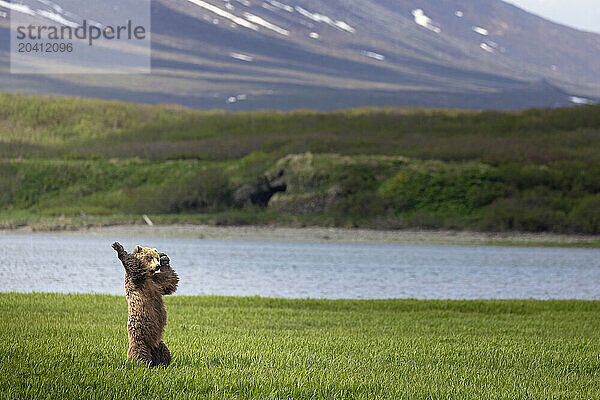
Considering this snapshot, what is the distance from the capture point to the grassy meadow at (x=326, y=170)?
70.0m

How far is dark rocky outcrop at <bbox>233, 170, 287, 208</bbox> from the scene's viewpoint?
77.1 metres

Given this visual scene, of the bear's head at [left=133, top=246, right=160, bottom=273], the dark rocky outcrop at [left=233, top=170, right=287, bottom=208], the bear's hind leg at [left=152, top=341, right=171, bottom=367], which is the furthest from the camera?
the dark rocky outcrop at [left=233, top=170, right=287, bottom=208]

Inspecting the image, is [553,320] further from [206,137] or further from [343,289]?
[206,137]

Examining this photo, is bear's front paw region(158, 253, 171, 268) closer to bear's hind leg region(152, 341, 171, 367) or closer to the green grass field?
bear's hind leg region(152, 341, 171, 367)

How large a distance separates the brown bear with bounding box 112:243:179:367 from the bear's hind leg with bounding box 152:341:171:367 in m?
0.04

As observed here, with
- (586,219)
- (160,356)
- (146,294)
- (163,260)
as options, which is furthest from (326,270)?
(586,219)

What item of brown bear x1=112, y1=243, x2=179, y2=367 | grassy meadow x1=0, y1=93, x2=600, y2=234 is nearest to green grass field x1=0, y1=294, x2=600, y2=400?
brown bear x1=112, y1=243, x2=179, y2=367

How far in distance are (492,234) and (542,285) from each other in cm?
2917

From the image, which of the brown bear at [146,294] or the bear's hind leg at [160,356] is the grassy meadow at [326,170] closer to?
the bear's hind leg at [160,356]

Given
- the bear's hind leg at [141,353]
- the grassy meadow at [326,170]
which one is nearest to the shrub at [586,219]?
the grassy meadow at [326,170]

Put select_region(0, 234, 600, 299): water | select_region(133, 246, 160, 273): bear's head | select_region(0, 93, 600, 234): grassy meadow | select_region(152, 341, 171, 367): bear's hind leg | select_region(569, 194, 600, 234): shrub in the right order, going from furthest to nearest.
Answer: select_region(0, 93, 600, 234): grassy meadow → select_region(569, 194, 600, 234): shrub → select_region(0, 234, 600, 299): water → select_region(152, 341, 171, 367): bear's hind leg → select_region(133, 246, 160, 273): bear's head

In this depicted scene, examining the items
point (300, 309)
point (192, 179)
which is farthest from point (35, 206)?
point (300, 309)

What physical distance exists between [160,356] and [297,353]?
234cm

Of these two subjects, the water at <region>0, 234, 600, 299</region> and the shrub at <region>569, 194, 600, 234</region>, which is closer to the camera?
the water at <region>0, 234, 600, 299</region>
